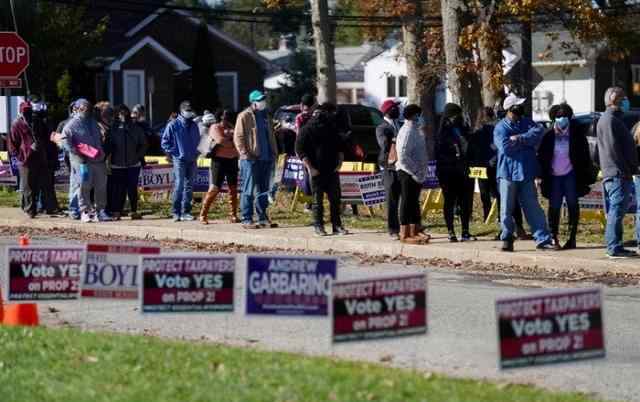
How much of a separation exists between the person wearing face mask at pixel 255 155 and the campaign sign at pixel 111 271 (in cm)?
927

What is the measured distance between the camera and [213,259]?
949 cm

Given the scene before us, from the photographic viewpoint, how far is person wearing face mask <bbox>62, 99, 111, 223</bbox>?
20.7m

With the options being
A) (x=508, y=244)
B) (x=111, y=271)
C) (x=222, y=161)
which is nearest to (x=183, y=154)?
(x=222, y=161)

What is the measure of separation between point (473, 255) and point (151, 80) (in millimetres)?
37991

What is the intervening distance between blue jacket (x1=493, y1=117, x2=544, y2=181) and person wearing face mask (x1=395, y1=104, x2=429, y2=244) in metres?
1.04

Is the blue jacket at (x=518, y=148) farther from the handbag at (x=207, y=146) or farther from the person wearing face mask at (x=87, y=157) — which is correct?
the person wearing face mask at (x=87, y=157)

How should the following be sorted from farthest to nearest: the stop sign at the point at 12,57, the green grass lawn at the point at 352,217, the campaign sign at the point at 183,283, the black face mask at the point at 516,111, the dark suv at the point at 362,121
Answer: the dark suv at the point at 362,121, the stop sign at the point at 12,57, the green grass lawn at the point at 352,217, the black face mask at the point at 516,111, the campaign sign at the point at 183,283

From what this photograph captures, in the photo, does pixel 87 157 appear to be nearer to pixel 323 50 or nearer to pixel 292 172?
pixel 292 172

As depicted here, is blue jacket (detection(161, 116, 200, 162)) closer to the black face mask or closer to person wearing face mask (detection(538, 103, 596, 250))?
the black face mask

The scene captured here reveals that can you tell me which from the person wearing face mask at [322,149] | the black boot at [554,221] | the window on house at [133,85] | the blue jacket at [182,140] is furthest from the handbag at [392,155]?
the window on house at [133,85]

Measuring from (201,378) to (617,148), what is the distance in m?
8.57

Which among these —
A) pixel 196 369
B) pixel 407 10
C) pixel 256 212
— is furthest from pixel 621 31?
pixel 196 369

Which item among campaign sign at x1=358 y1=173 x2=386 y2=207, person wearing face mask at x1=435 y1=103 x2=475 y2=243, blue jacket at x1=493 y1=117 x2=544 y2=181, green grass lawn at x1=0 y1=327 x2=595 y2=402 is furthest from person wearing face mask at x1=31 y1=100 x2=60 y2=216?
green grass lawn at x1=0 y1=327 x2=595 y2=402

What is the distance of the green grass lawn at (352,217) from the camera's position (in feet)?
63.3
